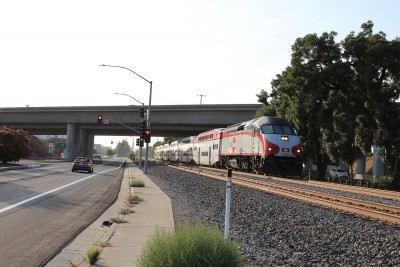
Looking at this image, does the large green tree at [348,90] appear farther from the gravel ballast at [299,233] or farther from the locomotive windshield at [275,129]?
the gravel ballast at [299,233]

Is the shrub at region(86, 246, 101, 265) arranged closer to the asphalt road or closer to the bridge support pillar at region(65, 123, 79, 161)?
the asphalt road

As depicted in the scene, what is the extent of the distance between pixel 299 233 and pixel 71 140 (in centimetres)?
7026

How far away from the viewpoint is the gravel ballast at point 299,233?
7738 millimetres

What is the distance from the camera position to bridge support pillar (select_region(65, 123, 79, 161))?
7469 cm

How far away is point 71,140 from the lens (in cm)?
7638

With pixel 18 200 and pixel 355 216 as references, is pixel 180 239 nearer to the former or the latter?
pixel 355 216

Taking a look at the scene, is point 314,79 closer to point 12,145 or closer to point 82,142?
point 12,145

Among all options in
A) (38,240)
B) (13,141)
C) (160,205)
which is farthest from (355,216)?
(13,141)

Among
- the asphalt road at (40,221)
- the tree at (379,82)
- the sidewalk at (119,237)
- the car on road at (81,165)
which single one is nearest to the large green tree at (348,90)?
the tree at (379,82)

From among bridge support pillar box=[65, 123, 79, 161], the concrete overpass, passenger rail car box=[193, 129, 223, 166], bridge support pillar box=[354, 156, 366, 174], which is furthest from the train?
bridge support pillar box=[65, 123, 79, 161]

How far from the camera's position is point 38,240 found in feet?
29.1

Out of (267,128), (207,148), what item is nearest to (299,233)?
(267,128)

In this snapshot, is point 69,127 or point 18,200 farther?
point 69,127

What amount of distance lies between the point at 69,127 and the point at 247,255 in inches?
2772
